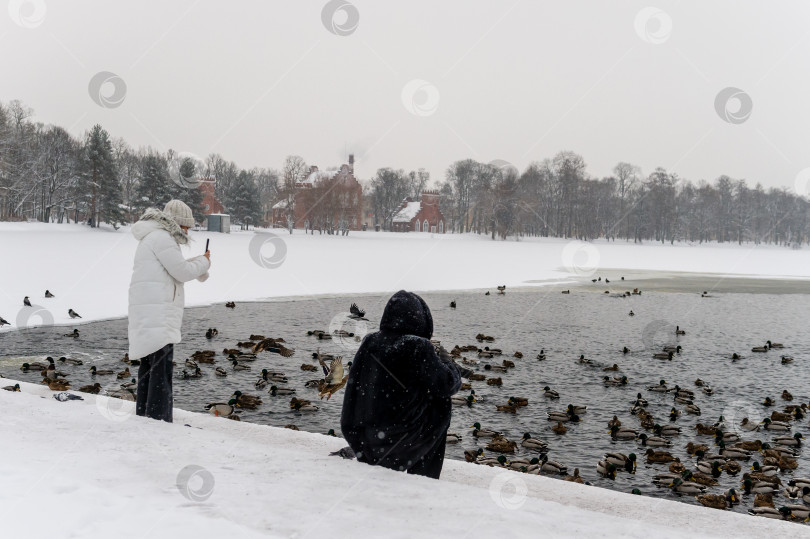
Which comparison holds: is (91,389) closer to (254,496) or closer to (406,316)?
(254,496)

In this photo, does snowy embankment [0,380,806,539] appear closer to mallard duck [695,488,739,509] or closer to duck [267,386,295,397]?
mallard duck [695,488,739,509]

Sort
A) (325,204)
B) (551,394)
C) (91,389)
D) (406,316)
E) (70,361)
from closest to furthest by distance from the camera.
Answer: (406,316)
(91,389)
(551,394)
(70,361)
(325,204)

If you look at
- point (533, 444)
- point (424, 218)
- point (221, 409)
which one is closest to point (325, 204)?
point (424, 218)

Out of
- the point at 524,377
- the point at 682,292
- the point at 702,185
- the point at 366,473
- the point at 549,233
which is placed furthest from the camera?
the point at 702,185

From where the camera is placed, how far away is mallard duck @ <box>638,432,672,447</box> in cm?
917

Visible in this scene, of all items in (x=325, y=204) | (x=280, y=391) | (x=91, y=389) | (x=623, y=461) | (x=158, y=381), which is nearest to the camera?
(x=158, y=381)

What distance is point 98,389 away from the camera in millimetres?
9672

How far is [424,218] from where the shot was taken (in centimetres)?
11462

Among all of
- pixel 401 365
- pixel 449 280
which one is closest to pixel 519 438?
pixel 401 365

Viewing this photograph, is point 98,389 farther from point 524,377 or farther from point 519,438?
point 524,377

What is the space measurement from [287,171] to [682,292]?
85.2 m

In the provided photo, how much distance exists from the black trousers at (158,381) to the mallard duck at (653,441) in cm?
645

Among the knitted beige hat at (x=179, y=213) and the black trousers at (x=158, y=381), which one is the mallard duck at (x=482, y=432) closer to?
the black trousers at (x=158, y=381)

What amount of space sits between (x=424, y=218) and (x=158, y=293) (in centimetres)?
10894
